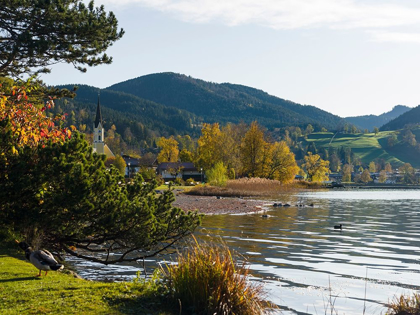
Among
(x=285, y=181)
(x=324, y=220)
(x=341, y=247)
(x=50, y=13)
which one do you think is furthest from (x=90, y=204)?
(x=285, y=181)

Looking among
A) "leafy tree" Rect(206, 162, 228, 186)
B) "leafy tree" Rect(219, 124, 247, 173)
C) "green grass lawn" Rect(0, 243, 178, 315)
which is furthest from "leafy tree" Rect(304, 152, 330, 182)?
"green grass lawn" Rect(0, 243, 178, 315)

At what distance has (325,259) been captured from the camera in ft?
61.0

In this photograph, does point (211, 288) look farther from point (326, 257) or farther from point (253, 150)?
point (253, 150)

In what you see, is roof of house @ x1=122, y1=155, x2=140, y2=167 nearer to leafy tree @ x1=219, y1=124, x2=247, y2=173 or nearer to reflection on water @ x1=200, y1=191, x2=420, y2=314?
leafy tree @ x1=219, y1=124, x2=247, y2=173

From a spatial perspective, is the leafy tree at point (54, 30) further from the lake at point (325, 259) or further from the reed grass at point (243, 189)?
the reed grass at point (243, 189)

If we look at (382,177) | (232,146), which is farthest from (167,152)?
(382,177)

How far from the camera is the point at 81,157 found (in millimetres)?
12578

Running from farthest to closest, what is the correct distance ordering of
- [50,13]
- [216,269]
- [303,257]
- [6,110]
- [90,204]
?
[303,257]
[50,13]
[6,110]
[90,204]
[216,269]

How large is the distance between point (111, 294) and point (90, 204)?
3.09 meters

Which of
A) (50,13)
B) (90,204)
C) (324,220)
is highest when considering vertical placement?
(50,13)

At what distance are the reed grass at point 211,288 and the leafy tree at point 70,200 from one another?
347cm

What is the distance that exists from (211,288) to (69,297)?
2.60 metres

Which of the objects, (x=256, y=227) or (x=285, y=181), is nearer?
(x=256, y=227)

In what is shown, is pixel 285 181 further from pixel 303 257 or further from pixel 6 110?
pixel 6 110
